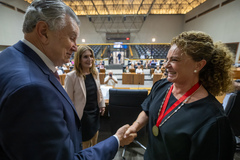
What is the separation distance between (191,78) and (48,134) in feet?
3.15

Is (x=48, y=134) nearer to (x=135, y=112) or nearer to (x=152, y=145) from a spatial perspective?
(x=152, y=145)

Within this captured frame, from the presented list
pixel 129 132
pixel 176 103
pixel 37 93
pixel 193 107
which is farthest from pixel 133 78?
pixel 37 93

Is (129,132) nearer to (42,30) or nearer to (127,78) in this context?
(42,30)

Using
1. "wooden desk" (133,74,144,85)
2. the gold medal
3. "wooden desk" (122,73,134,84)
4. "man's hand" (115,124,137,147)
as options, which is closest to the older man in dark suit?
"man's hand" (115,124,137,147)

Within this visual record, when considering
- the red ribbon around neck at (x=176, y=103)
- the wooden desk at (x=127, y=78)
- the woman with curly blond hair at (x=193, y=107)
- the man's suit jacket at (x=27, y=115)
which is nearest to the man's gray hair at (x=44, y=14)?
the man's suit jacket at (x=27, y=115)

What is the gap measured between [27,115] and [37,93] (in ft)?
0.29

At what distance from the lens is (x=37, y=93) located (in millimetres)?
468

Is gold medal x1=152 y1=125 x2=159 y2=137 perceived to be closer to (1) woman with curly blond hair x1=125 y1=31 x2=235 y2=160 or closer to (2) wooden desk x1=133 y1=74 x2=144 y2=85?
(1) woman with curly blond hair x1=125 y1=31 x2=235 y2=160

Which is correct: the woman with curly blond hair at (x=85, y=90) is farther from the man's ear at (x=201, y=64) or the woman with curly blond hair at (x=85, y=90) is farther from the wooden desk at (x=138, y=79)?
the wooden desk at (x=138, y=79)

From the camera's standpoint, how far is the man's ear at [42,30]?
0.60 metres

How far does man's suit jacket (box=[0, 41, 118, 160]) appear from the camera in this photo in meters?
0.44

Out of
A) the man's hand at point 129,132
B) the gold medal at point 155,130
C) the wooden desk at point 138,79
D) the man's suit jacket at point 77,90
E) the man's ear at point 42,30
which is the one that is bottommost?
the wooden desk at point 138,79

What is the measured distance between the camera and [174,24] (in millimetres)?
16375

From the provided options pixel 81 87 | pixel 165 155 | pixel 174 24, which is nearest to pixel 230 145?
pixel 165 155
